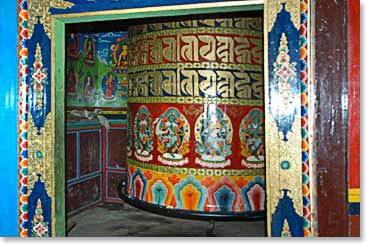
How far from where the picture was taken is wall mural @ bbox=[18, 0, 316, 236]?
2.69 metres

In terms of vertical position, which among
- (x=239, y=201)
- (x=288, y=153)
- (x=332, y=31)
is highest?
(x=332, y=31)

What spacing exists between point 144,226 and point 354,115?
300 centimetres

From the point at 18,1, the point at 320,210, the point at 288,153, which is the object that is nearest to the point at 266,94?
the point at 288,153

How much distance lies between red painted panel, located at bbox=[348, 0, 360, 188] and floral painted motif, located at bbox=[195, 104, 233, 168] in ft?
5.23

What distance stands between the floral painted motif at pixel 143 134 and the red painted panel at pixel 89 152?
1417mm

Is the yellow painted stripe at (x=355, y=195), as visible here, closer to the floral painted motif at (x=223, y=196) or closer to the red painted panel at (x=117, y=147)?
the floral painted motif at (x=223, y=196)

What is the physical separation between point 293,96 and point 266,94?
17 centimetres

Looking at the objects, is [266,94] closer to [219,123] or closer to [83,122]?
[219,123]

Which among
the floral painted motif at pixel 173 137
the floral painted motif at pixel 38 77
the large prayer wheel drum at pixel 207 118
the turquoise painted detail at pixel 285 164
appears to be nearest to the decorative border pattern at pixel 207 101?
the large prayer wheel drum at pixel 207 118

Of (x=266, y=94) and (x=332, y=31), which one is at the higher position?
(x=332, y=31)

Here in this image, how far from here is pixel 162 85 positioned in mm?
4176

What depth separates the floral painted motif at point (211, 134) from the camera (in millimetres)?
4059

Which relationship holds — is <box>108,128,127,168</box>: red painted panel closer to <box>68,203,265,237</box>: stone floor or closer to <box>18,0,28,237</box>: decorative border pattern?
<box>68,203,265,237</box>: stone floor

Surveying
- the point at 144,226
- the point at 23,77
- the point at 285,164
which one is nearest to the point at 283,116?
the point at 285,164
